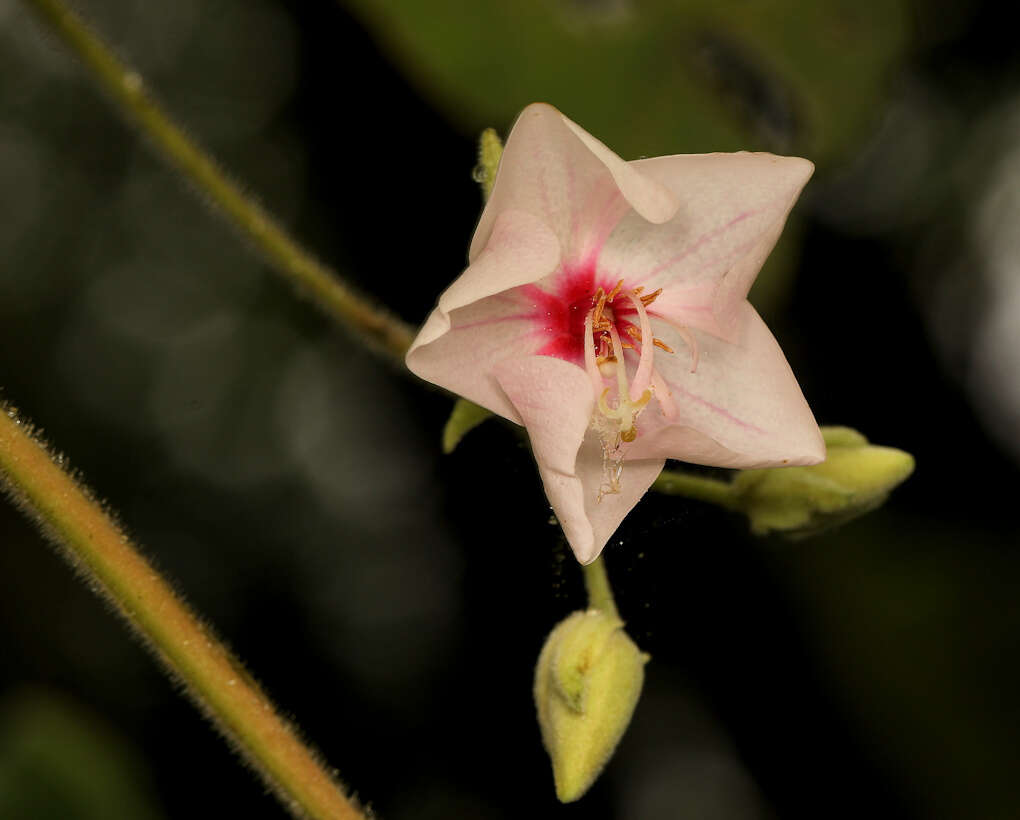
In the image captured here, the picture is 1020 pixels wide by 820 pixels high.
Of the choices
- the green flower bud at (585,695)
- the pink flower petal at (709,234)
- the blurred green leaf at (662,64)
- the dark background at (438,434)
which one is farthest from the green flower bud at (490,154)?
the blurred green leaf at (662,64)

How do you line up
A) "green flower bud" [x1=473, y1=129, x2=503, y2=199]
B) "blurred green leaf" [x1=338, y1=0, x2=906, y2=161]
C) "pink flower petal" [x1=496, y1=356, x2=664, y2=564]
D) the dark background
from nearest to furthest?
"pink flower petal" [x1=496, y1=356, x2=664, y2=564], "green flower bud" [x1=473, y1=129, x2=503, y2=199], "blurred green leaf" [x1=338, y1=0, x2=906, y2=161], the dark background

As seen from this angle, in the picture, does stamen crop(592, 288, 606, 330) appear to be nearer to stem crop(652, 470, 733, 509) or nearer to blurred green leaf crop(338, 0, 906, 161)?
stem crop(652, 470, 733, 509)

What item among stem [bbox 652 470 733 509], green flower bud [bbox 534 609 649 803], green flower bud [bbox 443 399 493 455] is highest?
green flower bud [bbox 443 399 493 455]

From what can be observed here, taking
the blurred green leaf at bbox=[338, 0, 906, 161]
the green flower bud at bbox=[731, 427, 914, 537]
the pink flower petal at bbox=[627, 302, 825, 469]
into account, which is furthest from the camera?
the blurred green leaf at bbox=[338, 0, 906, 161]

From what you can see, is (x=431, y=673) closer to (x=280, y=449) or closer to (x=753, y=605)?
(x=280, y=449)

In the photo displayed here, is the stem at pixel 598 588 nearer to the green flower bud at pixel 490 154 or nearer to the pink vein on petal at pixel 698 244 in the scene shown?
the pink vein on petal at pixel 698 244

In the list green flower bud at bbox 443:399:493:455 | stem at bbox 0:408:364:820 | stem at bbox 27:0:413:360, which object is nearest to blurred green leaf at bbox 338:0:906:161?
stem at bbox 27:0:413:360

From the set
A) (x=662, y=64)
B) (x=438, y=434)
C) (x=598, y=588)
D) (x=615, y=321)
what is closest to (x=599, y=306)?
(x=615, y=321)

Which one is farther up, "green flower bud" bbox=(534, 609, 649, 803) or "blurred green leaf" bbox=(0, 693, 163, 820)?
"green flower bud" bbox=(534, 609, 649, 803)
